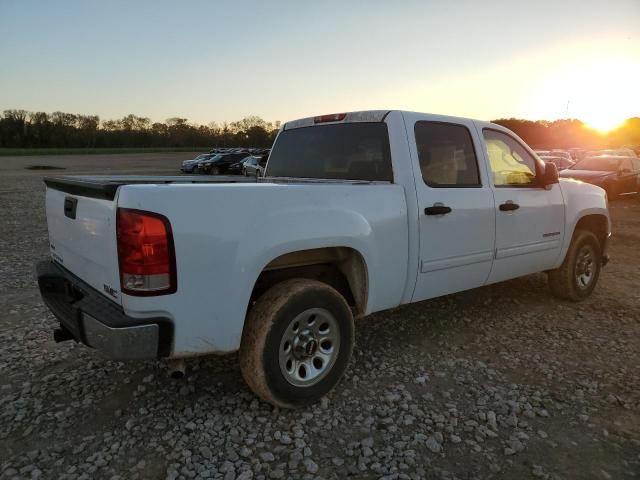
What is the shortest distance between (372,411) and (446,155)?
2.13 m

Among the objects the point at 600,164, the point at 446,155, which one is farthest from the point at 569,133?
the point at 446,155

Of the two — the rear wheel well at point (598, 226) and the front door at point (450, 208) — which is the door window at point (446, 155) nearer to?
the front door at point (450, 208)

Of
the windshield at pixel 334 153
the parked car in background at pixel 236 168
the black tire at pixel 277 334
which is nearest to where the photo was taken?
the black tire at pixel 277 334

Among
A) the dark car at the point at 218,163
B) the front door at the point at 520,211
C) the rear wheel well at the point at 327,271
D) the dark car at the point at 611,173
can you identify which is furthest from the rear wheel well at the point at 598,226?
the dark car at the point at 218,163

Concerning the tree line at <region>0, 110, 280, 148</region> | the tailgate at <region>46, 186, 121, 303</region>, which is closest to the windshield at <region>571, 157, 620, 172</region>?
the tailgate at <region>46, 186, 121, 303</region>

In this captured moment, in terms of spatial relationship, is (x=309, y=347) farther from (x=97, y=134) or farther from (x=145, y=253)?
(x=97, y=134)

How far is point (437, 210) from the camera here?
141 inches

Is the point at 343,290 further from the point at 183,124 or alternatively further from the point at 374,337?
the point at 183,124

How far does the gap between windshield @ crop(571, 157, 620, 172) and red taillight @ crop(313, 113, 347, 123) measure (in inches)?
584

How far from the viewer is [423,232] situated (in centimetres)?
352

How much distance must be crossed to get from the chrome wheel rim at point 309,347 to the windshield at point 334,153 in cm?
122

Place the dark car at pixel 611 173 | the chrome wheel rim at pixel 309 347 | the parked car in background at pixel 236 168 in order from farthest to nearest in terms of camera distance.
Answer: the parked car in background at pixel 236 168, the dark car at pixel 611 173, the chrome wheel rim at pixel 309 347

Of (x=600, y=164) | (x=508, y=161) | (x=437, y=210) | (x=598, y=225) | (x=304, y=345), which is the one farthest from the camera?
(x=600, y=164)

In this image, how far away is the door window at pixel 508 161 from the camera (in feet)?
14.2
